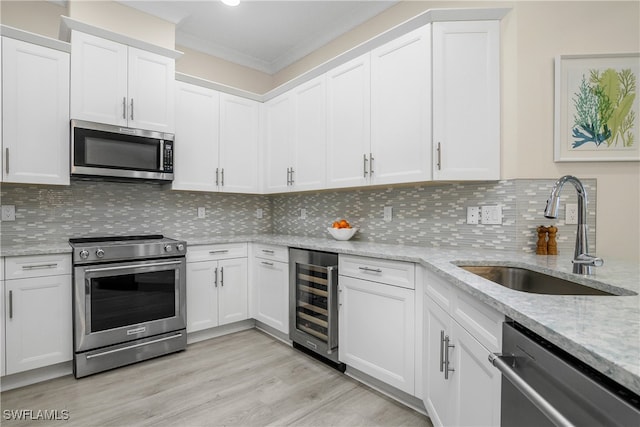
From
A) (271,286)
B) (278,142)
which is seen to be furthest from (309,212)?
(271,286)

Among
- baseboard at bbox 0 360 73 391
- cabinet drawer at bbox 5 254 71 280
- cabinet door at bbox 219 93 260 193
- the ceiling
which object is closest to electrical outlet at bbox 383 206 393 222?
cabinet door at bbox 219 93 260 193

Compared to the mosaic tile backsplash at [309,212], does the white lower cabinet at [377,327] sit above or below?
below

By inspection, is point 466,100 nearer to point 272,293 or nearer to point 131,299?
point 272,293

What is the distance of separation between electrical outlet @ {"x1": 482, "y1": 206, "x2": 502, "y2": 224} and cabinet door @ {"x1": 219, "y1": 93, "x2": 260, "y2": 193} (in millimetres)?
2300

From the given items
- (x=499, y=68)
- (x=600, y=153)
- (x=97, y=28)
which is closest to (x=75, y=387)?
(x=97, y=28)

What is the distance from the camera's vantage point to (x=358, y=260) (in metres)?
2.23

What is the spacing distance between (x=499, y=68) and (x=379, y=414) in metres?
2.27

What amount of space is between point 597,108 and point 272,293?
2.74 m

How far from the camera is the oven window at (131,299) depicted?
236cm

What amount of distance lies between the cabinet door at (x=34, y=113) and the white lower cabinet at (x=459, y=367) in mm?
2784

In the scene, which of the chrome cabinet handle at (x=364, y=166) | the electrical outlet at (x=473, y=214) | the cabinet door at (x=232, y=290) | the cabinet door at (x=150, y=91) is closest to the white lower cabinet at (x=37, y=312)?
the cabinet door at (x=232, y=290)

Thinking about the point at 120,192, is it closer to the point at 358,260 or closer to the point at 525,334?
the point at 358,260

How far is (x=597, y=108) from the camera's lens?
1.96 metres

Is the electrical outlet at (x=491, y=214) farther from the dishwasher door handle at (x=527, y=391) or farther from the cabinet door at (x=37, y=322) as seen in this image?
the cabinet door at (x=37, y=322)
